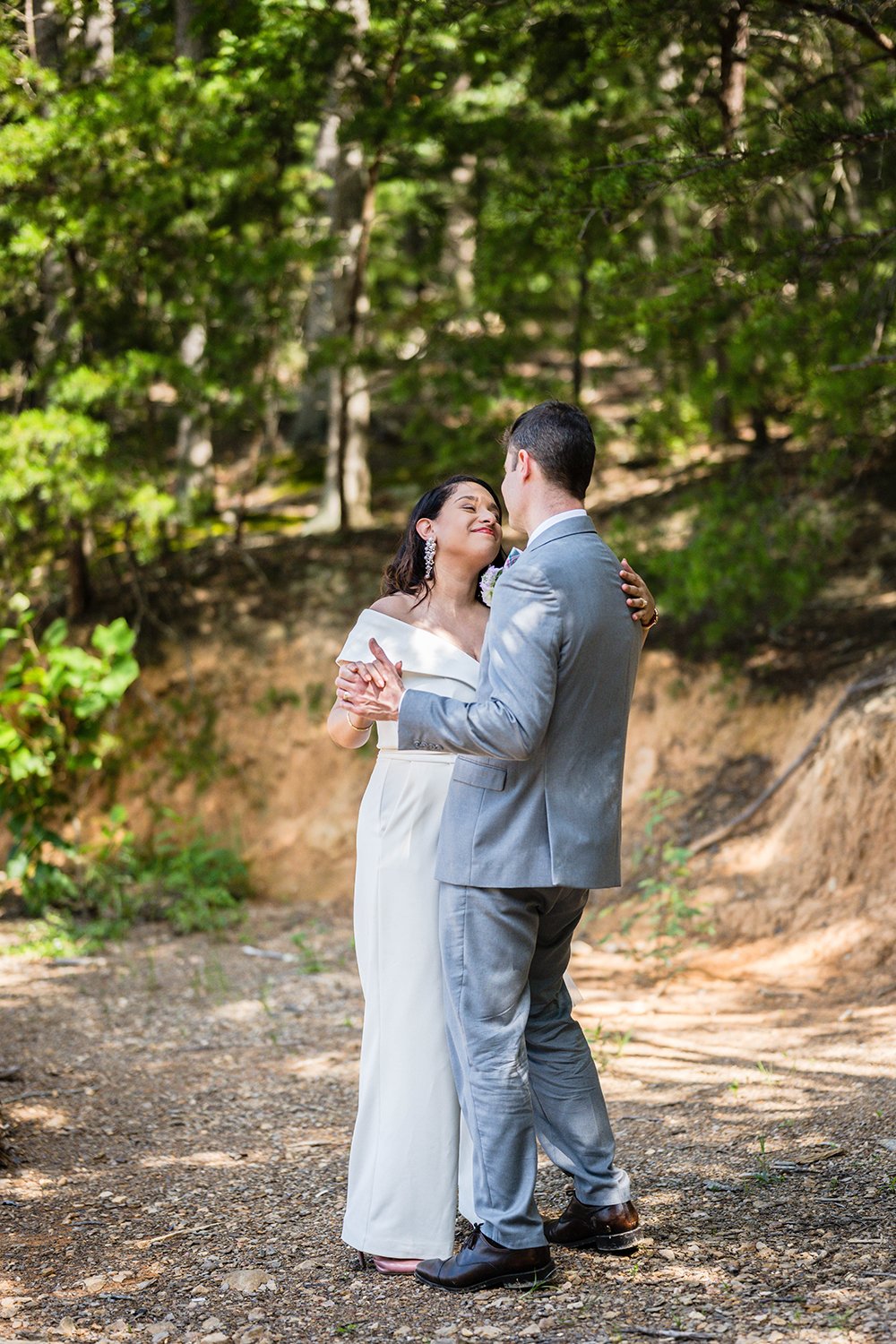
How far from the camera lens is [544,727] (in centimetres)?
275

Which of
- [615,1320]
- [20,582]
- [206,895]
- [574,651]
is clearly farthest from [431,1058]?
[20,582]

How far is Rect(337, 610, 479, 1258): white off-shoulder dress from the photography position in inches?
123

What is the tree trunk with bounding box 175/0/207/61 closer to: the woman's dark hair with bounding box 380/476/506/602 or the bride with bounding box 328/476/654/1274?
the woman's dark hair with bounding box 380/476/506/602

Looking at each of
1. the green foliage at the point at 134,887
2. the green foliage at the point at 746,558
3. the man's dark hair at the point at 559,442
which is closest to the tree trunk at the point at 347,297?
the green foliage at the point at 746,558

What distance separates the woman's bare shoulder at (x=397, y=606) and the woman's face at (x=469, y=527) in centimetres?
15

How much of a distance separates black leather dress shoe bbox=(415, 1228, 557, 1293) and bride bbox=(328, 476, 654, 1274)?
151mm

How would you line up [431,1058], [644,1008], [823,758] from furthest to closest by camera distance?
[823,758]
[644,1008]
[431,1058]

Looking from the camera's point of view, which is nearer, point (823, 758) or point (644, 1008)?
point (644, 1008)

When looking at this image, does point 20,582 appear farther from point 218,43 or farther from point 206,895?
point 218,43

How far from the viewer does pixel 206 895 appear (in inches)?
322

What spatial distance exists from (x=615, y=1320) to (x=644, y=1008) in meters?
3.28

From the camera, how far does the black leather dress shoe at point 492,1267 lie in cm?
287

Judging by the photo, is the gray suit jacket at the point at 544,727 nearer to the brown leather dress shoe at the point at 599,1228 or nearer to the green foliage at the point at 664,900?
the brown leather dress shoe at the point at 599,1228

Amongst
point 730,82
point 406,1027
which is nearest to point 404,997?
point 406,1027
